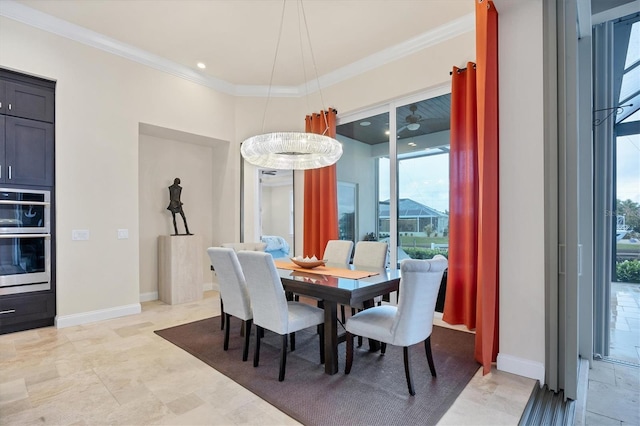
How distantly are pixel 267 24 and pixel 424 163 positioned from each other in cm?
250

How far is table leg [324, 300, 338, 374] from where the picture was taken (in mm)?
2551

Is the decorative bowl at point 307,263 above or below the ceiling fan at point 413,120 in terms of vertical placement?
below

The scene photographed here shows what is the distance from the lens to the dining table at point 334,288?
7.89 feet

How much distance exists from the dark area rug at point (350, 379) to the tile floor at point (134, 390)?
0.32 ft

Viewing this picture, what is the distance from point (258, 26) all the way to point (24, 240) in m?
3.52

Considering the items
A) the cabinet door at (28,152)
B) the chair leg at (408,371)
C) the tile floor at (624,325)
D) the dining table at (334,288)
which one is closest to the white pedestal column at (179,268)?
the cabinet door at (28,152)

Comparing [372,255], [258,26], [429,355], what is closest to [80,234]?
[258,26]

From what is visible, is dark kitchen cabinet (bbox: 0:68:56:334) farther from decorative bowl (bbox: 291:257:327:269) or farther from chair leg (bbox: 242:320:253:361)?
decorative bowl (bbox: 291:257:327:269)

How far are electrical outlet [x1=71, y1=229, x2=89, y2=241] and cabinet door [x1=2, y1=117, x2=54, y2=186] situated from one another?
0.59m

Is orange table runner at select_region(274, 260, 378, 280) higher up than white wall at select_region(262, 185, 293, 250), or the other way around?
white wall at select_region(262, 185, 293, 250)

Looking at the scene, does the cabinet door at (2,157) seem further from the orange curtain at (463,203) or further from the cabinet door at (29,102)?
the orange curtain at (463,203)

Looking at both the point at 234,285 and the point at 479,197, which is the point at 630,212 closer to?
the point at 479,197

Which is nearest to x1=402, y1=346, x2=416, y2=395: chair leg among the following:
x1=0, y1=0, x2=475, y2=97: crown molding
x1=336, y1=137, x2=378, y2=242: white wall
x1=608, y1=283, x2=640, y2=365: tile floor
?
x1=608, y1=283, x2=640, y2=365: tile floor

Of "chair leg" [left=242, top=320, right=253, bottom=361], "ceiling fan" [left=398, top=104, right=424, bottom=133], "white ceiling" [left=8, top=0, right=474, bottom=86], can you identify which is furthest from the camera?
"ceiling fan" [left=398, top=104, right=424, bottom=133]
